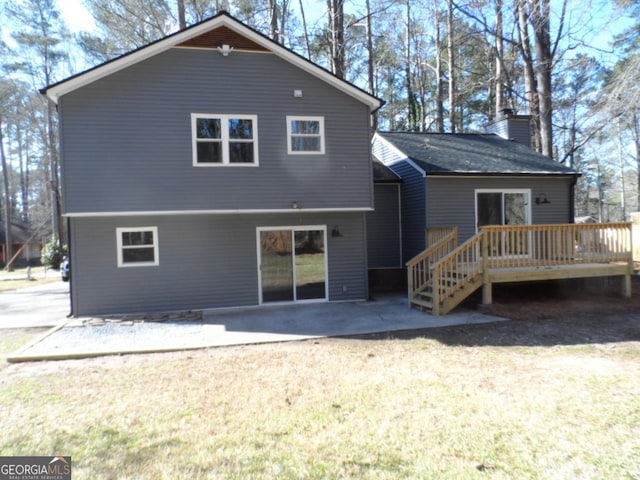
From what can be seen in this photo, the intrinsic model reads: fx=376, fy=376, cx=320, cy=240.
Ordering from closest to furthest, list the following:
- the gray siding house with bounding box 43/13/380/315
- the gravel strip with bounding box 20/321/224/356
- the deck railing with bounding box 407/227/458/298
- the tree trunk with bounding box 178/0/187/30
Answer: the gravel strip with bounding box 20/321/224/356 < the gray siding house with bounding box 43/13/380/315 < the deck railing with bounding box 407/227/458/298 < the tree trunk with bounding box 178/0/187/30

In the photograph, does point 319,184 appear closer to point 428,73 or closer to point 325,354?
point 325,354

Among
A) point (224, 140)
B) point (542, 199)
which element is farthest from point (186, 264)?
point (542, 199)

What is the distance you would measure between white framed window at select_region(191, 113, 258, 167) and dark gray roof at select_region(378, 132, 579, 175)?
4876 mm

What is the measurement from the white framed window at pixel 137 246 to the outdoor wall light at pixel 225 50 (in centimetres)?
446

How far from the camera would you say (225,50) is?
8914 mm

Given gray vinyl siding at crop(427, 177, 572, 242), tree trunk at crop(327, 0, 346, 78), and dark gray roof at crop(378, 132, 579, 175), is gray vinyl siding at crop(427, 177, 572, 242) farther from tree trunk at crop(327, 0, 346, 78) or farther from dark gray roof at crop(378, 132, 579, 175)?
tree trunk at crop(327, 0, 346, 78)

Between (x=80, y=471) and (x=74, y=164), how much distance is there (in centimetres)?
724

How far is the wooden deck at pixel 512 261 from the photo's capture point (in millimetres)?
8297

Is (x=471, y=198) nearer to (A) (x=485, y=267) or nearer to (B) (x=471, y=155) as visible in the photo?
(B) (x=471, y=155)

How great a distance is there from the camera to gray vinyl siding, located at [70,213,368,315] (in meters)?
8.64

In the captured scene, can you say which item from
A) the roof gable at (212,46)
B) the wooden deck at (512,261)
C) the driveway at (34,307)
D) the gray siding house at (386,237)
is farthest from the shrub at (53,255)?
the wooden deck at (512,261)

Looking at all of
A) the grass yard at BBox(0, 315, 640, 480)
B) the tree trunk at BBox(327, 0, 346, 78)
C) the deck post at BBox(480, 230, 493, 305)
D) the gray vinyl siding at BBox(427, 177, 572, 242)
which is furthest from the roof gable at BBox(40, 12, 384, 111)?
the tree trunk at BBox(327, 0, 346, 78)

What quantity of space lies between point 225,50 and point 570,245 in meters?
9.45

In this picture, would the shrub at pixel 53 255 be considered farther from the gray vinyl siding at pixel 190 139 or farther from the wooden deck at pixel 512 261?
the wooden deck at pixel 512 261
